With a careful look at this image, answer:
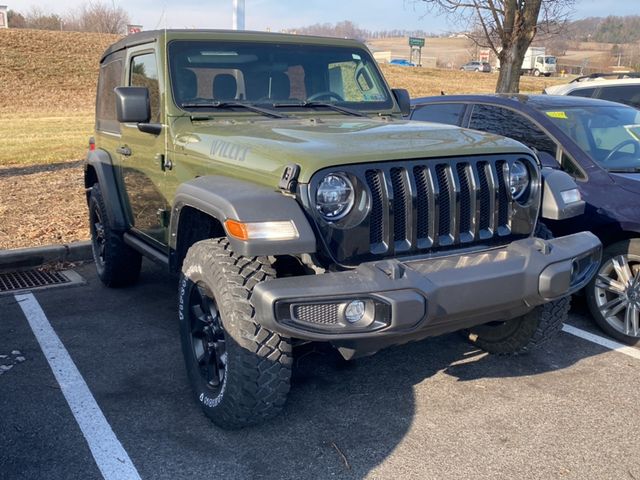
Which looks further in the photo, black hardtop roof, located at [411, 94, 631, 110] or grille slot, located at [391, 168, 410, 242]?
black hardtop roof, located at [411, 94, 631, 110]

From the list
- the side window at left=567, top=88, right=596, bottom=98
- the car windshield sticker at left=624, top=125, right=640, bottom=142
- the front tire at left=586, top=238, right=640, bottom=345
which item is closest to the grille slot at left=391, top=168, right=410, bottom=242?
the front tire at left=586, top=238, right=640, bottom=345

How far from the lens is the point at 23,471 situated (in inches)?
123

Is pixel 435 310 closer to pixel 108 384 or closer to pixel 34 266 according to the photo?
pixel 108 384

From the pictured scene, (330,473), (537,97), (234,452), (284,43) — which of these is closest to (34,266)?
(284,43)

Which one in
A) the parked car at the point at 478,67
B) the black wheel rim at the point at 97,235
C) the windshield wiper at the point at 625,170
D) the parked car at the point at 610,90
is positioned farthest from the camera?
the parked car at the point at 478,67

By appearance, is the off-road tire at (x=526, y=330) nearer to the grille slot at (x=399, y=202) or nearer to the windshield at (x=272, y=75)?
the grille slot at (x=399, y=202)

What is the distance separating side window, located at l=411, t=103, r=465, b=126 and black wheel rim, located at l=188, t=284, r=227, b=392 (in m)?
3.35

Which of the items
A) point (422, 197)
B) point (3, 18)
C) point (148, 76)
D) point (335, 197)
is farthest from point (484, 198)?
point (3, 18)

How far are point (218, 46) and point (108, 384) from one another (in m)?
2.29

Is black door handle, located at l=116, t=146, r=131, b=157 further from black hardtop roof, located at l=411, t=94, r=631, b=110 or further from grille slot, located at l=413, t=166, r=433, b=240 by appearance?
black hardtop roof, located at l=411, t=94, r=631, b=110

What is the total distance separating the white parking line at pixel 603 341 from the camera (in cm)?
453

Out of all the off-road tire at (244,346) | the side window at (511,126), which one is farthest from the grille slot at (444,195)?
the side window at (511,126)

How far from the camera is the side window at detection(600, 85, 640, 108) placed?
8.51 metres

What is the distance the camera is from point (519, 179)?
3.69 meters
